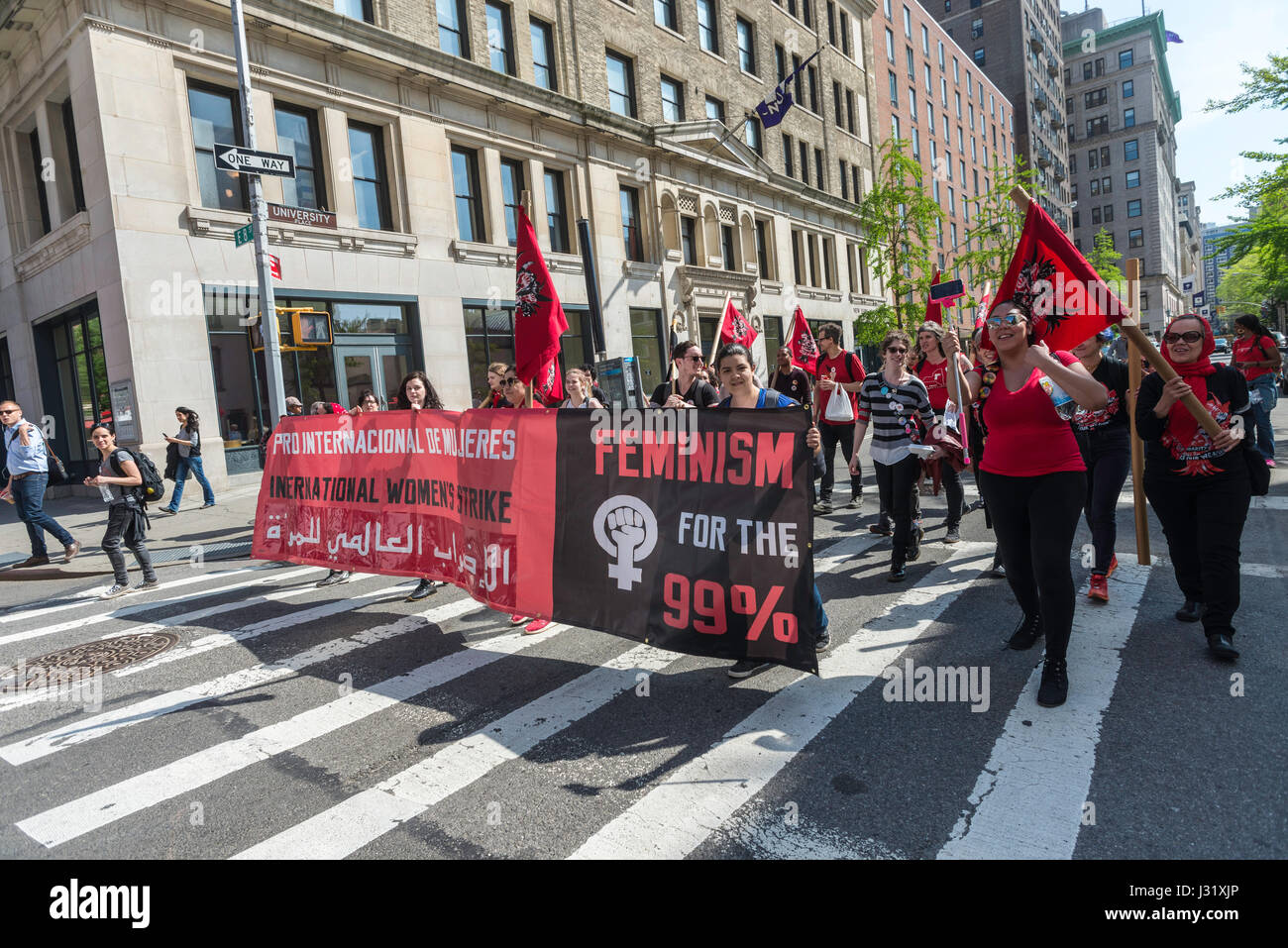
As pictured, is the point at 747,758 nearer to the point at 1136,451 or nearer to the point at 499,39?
the point at 1136,451

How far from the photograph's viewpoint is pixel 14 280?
1880 centimetres

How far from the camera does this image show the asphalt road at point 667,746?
10.1 feet

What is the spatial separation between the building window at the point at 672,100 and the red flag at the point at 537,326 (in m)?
20.6

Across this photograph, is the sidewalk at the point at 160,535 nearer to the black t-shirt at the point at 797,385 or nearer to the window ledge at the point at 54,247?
the window ledge at the point at 54,247

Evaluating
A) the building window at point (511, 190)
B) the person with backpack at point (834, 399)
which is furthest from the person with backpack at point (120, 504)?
the building window at point (511, 190)

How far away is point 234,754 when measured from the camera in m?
4.12

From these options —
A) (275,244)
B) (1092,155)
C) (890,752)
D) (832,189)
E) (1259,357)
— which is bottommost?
(890,752)

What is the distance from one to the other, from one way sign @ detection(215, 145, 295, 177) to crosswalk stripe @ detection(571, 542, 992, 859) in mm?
10524

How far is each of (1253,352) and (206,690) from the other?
11935mm

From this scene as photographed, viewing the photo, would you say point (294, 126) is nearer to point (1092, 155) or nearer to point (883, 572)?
point (883, 572)
